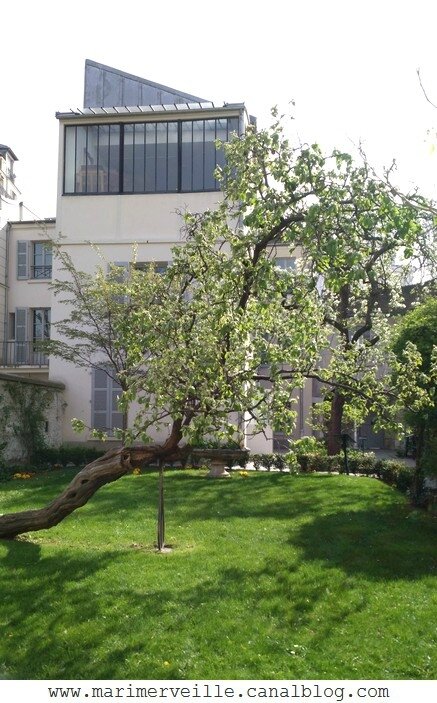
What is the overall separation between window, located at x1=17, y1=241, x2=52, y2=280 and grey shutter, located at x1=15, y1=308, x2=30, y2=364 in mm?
1501

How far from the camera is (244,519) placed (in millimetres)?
12094

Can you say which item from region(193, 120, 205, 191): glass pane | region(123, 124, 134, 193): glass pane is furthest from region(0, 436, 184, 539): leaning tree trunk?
region(123, 124, 134, 193): glass pane

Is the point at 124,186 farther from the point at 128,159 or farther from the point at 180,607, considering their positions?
the point at 180,607

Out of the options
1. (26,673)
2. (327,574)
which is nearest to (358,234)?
(327,574)

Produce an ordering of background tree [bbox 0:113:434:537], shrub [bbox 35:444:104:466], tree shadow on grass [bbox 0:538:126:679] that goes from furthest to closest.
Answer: shrub [bbox 35:444:104:466] → background tree [bbox 0:113:434:537] → tree shadow on grass [bbox 0:538:126:679]

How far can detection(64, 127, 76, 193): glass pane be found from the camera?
25844 mm

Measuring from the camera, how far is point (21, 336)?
30.1 meters

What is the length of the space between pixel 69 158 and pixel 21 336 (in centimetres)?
791

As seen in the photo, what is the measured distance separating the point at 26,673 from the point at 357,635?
9.85 ft

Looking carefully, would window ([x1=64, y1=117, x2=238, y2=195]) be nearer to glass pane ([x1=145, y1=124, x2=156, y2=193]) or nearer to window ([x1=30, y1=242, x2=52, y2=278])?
glass pane ([x1=145, y1=124, x2=156, y2=193])

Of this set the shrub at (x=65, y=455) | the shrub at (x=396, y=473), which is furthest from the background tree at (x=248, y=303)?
the shrub at (x=65, y=455)

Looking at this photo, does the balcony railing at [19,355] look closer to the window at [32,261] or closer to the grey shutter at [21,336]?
the grey shutter at [21,336]

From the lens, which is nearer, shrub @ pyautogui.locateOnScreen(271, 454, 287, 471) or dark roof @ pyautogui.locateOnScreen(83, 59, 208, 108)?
shrub @ pyautogui.locateOnScreen(271, 454, 287, 471)

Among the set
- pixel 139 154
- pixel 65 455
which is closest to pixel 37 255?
pixel 139 154
